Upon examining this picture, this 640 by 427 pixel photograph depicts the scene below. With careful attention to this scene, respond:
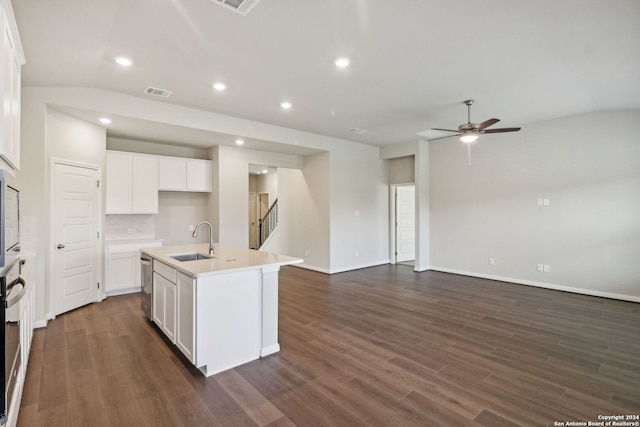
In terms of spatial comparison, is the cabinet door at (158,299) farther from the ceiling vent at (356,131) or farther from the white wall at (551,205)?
the white wall at (551,205)

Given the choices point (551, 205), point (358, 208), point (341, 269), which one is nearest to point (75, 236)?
point (341, 269)

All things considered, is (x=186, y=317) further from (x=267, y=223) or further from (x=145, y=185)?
(x=267, y=223)

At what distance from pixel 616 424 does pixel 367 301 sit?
2977mm

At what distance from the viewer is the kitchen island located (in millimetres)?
2621

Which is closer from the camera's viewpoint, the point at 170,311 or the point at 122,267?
the point at 170,311

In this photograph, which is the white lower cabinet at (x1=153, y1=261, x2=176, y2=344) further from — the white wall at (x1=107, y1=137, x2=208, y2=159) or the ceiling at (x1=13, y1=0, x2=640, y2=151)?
the white wall at (x1=107, y1=137, x2=208, y2=159)

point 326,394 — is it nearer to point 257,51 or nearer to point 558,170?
point 257,51

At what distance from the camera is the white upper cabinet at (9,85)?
193cm

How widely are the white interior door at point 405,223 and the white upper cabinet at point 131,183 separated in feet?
18.5

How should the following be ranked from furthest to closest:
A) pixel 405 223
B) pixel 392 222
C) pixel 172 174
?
pixel 405 223, pixel 392 222, pixel 172 174

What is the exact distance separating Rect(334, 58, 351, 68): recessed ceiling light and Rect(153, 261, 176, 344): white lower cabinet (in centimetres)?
271

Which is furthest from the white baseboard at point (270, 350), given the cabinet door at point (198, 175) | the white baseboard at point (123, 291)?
the cabinet door at point (198, 175)

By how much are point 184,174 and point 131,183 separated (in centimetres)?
92

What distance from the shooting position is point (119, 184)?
5051 millimetres
